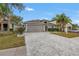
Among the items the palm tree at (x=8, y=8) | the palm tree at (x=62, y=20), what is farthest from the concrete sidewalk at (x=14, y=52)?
the palm tree at (x=62, y=20)

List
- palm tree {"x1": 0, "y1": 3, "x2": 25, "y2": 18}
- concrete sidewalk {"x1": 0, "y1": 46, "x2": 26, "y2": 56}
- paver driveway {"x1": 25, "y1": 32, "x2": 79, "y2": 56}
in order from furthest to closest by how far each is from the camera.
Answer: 1. palm tree {"x1": 0, "y1": 3, "x2": 25, "y2": 18}
2. paver driveway {"x1": 25, "y1": 32, "x2": 79, "y2": 56}
3. concrete sidewalk {"x1": 0, "y1": 46, "x2": 26, "y2": 56}

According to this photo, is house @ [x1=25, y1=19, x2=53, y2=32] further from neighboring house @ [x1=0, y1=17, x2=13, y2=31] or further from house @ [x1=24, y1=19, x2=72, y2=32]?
neighboring house @ [x1=0, y1=17, x2=13, y2=31]

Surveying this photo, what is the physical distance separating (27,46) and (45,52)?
0.50m

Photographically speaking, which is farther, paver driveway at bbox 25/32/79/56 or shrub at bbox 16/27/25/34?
shrub at bbox 16/27/25/34

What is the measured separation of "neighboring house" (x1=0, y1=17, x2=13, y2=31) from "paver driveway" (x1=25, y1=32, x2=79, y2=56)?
48cm

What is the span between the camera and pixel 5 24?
7.86 m

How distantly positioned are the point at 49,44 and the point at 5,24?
116 cm

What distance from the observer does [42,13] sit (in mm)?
7887

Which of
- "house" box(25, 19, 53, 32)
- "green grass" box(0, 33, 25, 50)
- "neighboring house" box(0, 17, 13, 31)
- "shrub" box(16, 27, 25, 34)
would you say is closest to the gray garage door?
"house" box(25, 19, 53, 32)

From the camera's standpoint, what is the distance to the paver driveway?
25.4 feet

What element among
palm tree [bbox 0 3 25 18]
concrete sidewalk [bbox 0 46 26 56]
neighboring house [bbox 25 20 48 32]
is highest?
palm tree [bbox 0 3 25 18]

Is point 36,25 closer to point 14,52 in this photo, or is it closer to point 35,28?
point 35,28

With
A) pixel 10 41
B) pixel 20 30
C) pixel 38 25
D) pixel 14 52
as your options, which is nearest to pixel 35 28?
pixel 38 25

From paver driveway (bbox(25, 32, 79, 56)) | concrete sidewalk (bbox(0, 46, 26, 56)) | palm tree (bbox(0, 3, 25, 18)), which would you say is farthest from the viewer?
palm tree (bbox(0, 3, 25, 18))
